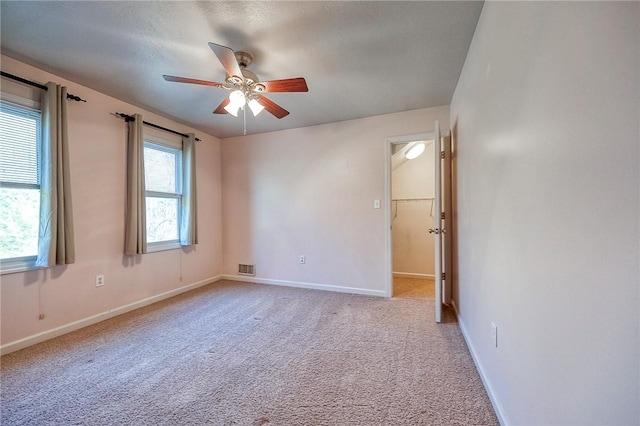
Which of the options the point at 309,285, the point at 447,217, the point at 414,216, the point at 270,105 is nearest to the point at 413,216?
the point at 414,216

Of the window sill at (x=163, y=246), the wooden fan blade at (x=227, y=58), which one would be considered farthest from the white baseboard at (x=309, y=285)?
the wooden fan blade at (x=227, y=58)

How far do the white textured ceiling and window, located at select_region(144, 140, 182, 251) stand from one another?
78 cm

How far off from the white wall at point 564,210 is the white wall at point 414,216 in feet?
9.88

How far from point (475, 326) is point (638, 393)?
1.55 m

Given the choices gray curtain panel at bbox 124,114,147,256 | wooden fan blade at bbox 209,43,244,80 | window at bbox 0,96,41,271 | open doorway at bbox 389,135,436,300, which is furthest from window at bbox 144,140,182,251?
open doorway at bbox 389,135,436,300

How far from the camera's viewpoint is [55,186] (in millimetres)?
2295

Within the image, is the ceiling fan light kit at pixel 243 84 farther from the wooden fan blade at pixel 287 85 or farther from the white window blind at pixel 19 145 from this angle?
the white window blind at pixel 19 145

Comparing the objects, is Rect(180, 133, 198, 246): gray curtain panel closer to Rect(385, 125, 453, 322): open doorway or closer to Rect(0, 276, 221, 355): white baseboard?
Rect(0, 276, 221, 355): white baseboard

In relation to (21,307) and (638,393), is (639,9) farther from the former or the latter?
(21,307)

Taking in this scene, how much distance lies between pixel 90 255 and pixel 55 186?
78 centimetres

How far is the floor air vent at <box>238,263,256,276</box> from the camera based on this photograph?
422 cm

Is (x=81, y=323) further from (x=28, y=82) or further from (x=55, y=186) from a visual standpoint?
(x=28, y=82)

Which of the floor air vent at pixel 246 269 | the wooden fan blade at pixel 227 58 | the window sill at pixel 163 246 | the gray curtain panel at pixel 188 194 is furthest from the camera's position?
the floor air vent at pixel 246 269

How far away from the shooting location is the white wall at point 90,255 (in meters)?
2.22
